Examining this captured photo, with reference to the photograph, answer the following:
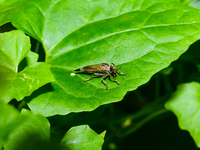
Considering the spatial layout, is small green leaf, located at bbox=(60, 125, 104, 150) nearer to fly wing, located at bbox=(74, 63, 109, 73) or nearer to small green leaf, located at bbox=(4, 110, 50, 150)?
small green leaf, located at bbox=(4, 110, 50, 150)

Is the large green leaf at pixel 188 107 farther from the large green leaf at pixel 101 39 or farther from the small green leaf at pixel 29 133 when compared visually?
the small green leaf at pixel 29 133

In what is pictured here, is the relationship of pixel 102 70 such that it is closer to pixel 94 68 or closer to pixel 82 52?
pixel 94 68

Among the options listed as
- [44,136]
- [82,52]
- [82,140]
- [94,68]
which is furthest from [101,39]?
[44,136]

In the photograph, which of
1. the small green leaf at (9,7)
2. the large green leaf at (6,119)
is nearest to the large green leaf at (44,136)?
the large green leaf at (6,119)

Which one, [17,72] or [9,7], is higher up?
[9,7]

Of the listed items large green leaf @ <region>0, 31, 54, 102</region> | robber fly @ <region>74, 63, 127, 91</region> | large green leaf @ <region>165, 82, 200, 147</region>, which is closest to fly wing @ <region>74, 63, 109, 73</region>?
robber fly @ <region>74, 63, 127, 91</region>

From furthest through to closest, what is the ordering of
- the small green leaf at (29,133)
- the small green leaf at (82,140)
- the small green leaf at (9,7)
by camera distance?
the small green leaf at (9,7)
the small green leaf at (82,140)
the small green leaf at (29,133)
